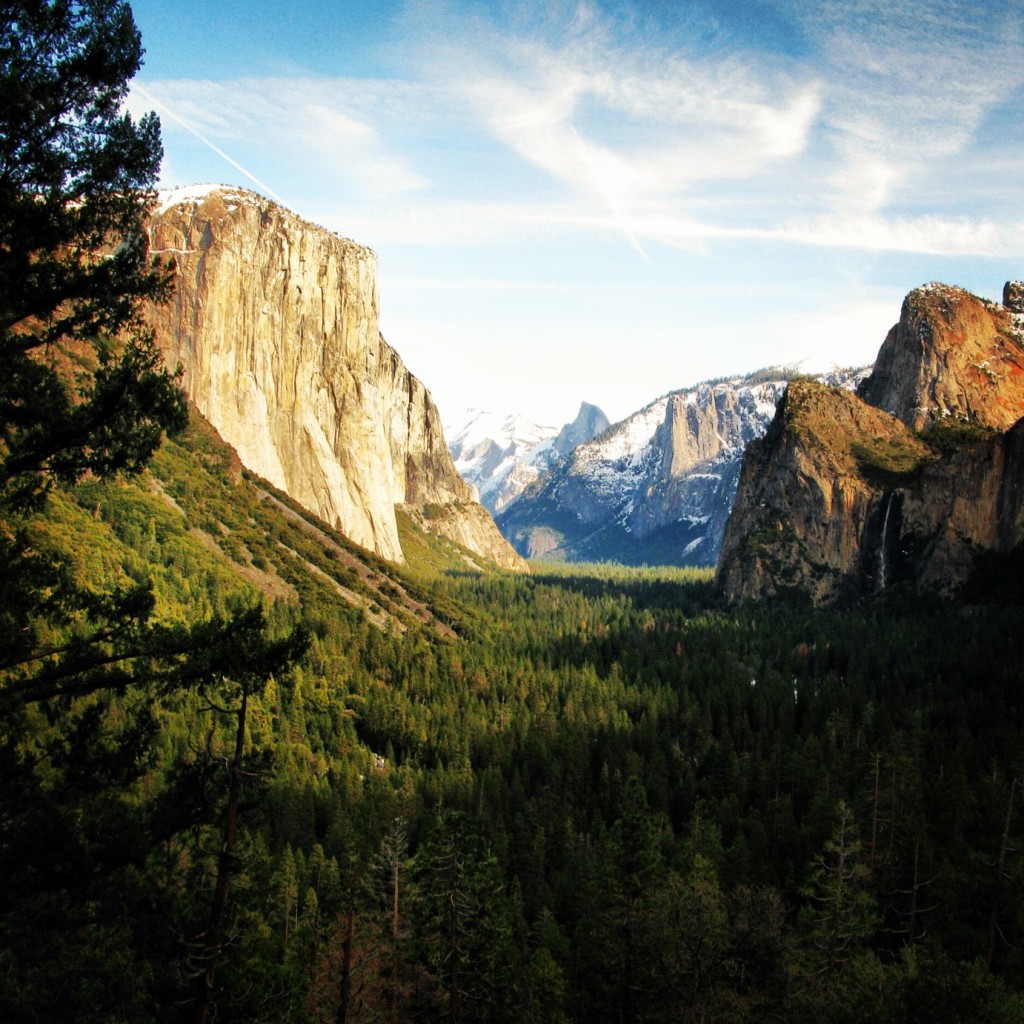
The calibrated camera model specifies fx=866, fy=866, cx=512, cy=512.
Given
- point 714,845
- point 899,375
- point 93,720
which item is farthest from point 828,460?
point 93,720

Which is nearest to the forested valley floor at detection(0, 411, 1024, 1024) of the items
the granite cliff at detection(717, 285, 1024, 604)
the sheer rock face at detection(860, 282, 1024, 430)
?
the granite cliff at detection(717, 285, 1024, 604)

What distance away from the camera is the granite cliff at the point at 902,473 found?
140750 millimetres

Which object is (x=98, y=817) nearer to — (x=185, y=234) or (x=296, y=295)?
(x=185, y=234)

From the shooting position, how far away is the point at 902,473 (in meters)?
164

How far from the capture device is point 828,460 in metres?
167

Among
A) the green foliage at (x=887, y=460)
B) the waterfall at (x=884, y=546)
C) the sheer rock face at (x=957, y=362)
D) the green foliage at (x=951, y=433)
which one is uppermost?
the sheer rock face at (x=957, y=362)

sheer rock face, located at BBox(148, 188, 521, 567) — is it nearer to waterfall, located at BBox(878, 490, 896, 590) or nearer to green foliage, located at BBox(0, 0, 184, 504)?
waterfall, located at BBox(878, 490, 896, 590)

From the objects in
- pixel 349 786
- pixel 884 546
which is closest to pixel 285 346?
pixel 349 786

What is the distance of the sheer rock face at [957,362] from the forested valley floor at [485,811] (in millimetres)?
69473

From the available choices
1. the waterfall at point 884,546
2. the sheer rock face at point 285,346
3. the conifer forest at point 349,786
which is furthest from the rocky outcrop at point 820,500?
the sheer rock face at point 285,346

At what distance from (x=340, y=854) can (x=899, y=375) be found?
585ft

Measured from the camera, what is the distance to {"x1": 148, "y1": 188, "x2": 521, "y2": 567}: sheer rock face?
12162cm

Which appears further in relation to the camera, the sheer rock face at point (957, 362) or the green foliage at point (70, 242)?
the sheer rock face at point (957, 362)

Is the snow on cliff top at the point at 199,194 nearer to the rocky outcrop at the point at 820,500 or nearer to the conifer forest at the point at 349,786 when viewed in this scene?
the conifer forest at the point at 349,786
